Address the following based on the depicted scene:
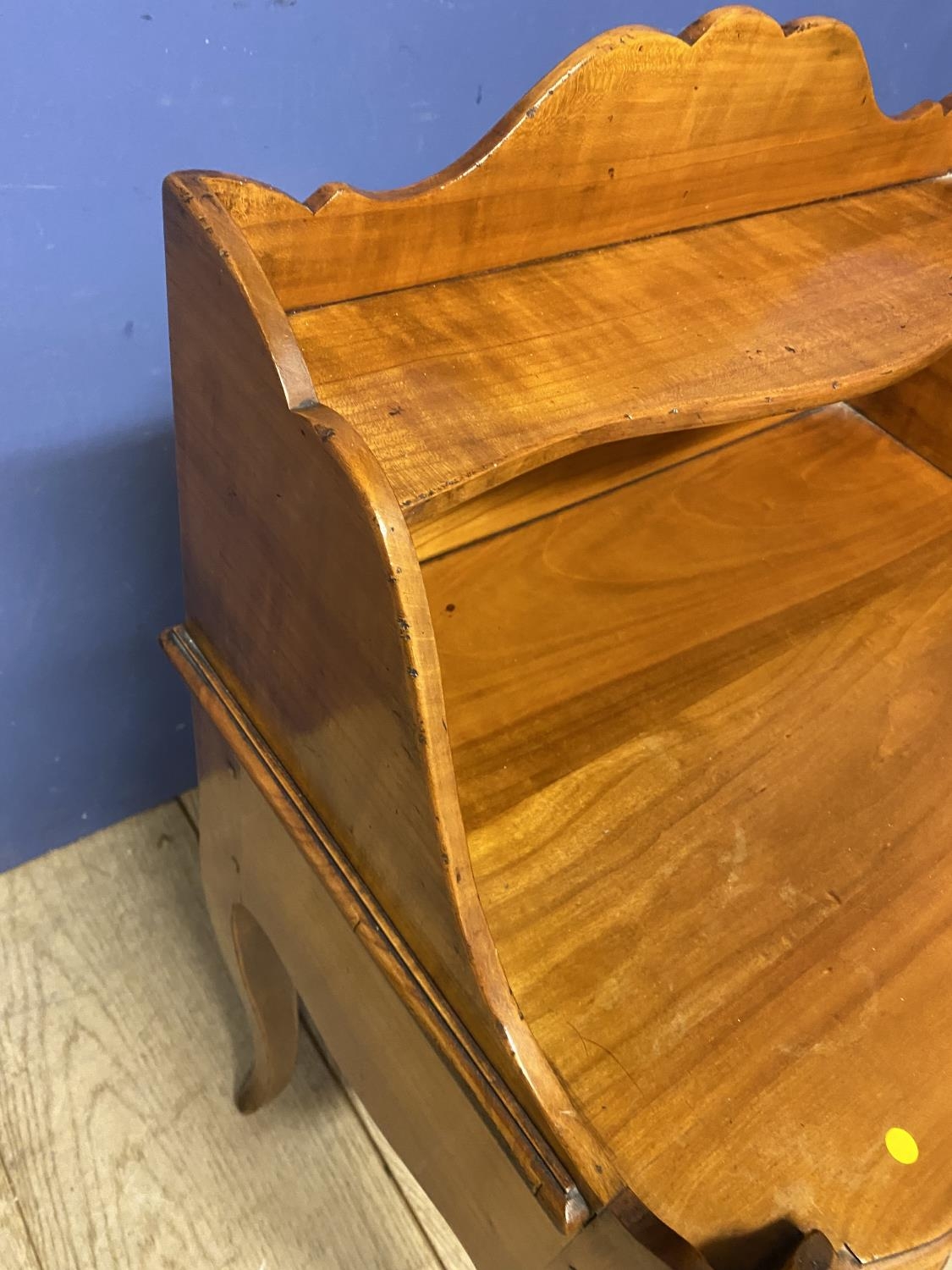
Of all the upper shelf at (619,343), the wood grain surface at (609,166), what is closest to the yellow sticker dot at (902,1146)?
the upper shelf at (619,343)

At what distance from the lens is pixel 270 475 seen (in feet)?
1.36

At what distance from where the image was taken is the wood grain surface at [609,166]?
1.45 feet

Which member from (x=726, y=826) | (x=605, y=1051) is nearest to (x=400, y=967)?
(x=605, y=1051)

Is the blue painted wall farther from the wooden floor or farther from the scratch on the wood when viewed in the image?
the scratch on the wood

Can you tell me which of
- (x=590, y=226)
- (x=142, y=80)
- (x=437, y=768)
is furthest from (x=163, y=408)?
(x=437, y=768)

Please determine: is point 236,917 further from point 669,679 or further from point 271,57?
point 271,57

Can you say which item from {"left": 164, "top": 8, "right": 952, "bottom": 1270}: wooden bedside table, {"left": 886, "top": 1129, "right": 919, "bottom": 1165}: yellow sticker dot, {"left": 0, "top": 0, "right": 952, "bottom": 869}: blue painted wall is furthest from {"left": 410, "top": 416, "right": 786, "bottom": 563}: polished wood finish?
{"left": 886, "top": 1129, "right": 919, "bottom": 1165}: yellow sticker dot

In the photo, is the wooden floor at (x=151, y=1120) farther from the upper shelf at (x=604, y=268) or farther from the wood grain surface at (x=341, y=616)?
the upper shelf at (x=604, y=268)

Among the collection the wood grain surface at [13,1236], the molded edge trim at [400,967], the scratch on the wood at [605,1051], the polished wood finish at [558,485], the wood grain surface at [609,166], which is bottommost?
the wood grain surface at [13,1236]

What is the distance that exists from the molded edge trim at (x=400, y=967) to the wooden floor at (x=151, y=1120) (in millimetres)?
510

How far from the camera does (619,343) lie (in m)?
0.48

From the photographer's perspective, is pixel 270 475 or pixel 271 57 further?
pixel 271 57

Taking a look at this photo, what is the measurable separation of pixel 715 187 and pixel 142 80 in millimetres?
324

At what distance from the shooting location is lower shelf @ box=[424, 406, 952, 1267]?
448 mm
